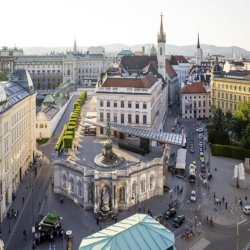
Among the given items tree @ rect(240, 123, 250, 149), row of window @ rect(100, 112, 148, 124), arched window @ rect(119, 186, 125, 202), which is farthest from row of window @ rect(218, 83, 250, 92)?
arched window @ rect(119, 186, 125, 202)

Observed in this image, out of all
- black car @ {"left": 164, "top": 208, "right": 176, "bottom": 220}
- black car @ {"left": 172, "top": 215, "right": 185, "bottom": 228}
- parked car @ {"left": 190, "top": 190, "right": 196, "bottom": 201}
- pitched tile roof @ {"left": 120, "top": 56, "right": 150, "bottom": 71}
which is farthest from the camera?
pitched tile roof @ {"left": 120, "top": 56, "right": 150, "bottom": 71}

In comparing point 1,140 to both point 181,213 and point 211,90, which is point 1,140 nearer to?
point 181,213

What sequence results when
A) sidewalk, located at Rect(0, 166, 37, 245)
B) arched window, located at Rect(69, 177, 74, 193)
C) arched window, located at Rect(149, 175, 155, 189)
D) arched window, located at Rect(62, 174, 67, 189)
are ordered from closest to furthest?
sidewalk, located at Rect(0, 166, 37, 245) → arched window, located at Rect(69, 177, 74, 193) → arched window, located at Rect(149, 175, 155, 189) → arched window, located at Rect(62, 174, 67, 189)

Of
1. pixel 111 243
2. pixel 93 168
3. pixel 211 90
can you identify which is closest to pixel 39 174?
pixel 93 168

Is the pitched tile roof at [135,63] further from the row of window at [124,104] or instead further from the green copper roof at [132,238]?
the green copper roof at [132,238]

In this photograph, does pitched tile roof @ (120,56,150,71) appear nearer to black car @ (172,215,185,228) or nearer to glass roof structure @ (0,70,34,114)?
glass roof structure @ (0,70,34,114)

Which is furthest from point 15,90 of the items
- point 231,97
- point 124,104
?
point 231,97

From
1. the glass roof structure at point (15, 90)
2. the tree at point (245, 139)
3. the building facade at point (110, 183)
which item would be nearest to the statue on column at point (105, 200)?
the building facade at point (110, 183)
